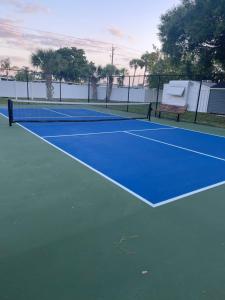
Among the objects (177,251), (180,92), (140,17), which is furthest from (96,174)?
(180,92)

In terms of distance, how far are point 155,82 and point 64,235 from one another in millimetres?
26056

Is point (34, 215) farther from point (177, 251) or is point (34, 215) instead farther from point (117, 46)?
point (117, 46)

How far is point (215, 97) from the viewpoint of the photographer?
21609 millimetres

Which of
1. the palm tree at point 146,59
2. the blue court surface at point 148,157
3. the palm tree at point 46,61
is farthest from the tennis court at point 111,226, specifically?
the palm tree at point 146,59

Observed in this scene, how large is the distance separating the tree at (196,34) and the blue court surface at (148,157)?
7.29 m

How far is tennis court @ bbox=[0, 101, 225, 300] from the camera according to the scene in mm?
2146

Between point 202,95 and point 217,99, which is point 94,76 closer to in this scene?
point 202,95

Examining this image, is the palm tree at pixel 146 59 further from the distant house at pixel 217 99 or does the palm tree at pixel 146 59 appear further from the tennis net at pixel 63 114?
the tennis net at pixel 63 114

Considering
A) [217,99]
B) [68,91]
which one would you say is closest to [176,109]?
[217,99]

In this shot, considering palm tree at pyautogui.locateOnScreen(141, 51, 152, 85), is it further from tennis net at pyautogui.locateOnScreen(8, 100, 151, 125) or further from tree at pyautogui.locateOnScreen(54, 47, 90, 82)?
tennis net at pyautogui.locateOnScreen(8, 100, 151, 125)

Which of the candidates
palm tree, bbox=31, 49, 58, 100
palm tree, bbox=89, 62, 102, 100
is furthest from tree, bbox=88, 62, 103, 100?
palm tree, bbox=31, 49, 58, 100

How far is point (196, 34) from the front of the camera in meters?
14.1

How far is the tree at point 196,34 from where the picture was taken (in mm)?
13367

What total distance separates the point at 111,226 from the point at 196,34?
14012mm
